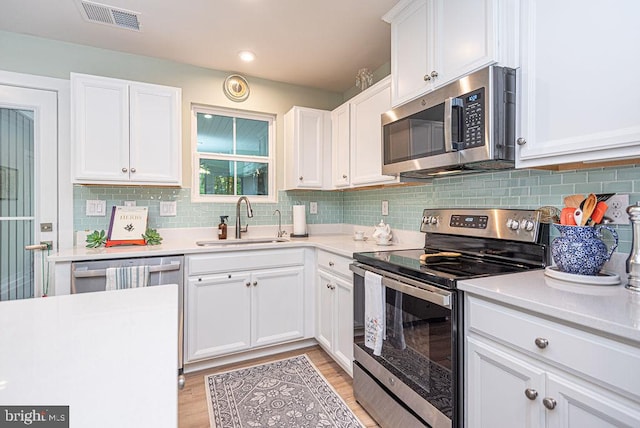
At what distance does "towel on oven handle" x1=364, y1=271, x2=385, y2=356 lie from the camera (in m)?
1.66

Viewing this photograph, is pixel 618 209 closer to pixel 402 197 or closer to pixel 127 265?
pixel 402 197

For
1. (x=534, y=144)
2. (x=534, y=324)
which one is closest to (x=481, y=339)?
(x=534, y=324)

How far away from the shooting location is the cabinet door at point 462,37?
1.40 m

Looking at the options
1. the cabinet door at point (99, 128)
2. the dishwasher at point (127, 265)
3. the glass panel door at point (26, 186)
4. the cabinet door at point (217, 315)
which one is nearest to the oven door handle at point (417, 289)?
the cabinet door at point (217, 315)

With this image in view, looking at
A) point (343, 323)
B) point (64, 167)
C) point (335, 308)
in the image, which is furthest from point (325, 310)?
point (64, 167)

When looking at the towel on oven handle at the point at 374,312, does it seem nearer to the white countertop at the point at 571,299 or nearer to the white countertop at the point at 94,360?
the white countertop at the point at 571,299

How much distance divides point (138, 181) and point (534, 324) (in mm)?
2496

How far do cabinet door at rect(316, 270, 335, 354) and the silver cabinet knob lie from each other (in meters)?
1.44

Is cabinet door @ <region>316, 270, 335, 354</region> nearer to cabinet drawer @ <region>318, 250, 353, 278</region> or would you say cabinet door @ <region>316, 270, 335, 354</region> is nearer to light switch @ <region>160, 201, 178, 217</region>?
cabinet drawer @ <region>318, 250, 353, 278</region>

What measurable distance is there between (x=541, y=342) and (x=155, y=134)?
2.59 m

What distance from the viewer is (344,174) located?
108 inches

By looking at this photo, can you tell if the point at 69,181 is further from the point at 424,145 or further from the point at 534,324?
the point at 534,324

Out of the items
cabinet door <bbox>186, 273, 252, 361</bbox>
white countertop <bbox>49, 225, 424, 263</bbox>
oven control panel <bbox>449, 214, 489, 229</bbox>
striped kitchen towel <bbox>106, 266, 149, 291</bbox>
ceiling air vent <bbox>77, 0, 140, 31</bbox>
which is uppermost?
ceiling air vent <bbox>77, 0, 140, 31</bbox>

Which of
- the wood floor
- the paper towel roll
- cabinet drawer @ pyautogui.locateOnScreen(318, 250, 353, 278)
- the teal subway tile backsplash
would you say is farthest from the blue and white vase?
the paper towel roll
